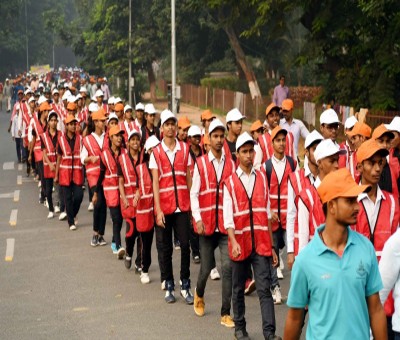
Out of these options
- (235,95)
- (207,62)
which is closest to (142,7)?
(207,62)

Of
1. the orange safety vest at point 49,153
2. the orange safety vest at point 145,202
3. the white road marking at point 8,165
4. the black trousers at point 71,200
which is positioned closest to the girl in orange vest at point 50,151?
the orange safety vest at point 49,153

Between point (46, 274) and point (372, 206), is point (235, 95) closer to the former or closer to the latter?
point (46, 274)

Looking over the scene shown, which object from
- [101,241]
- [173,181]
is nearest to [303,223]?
[173,181]

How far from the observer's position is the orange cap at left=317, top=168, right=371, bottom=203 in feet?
17.2

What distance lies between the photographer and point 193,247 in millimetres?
13195

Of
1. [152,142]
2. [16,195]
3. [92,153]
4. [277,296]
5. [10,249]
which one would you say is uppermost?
[152,142]

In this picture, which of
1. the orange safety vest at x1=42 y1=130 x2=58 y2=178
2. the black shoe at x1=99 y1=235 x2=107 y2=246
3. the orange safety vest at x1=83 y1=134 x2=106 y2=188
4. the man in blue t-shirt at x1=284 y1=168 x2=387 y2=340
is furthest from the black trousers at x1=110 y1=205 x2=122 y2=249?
the man in blue t-shirt at x1=284 y1=168 x2=387 y2=340

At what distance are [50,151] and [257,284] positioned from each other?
29.8 feet

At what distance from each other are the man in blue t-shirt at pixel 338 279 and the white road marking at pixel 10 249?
8975 millimetres

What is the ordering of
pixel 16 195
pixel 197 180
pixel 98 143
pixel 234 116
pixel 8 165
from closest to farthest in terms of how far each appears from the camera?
pixel 197 180 < pixel 234 116 < pixel 98 143 < pixel 16 195 < pixel 8 165

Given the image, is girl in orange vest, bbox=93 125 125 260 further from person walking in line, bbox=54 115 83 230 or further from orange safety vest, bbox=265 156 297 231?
orange safety vest, bbox=265 156 297 231

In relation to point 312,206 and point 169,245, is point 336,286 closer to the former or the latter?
point 312,206

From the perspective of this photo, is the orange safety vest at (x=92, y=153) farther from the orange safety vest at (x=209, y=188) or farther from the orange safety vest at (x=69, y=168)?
the orange safety vest at (x=209, y=188)

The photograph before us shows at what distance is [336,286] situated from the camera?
5.20 metres
